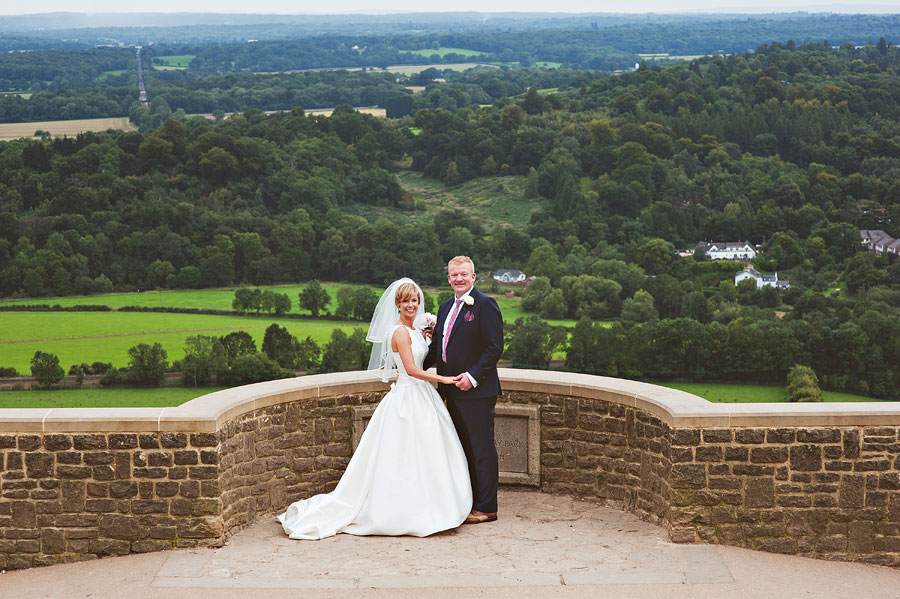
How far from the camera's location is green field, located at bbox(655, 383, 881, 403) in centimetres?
4944

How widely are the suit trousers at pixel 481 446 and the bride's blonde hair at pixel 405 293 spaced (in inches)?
25.2

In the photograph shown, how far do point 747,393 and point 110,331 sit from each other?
32.1 m

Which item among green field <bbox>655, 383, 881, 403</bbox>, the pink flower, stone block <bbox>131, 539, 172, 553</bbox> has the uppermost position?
the pink flower

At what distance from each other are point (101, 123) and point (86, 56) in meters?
19.9

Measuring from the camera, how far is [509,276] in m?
70.2

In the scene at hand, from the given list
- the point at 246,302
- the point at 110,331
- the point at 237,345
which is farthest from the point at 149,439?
the point at 246,302

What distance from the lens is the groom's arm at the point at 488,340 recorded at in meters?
6.06

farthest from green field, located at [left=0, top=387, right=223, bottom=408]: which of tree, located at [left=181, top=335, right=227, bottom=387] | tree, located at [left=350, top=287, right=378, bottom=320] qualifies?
tree, located at [left=350, top=287, right=378, bottom=320]

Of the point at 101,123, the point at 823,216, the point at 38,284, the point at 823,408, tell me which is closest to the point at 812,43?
the point at 823,216

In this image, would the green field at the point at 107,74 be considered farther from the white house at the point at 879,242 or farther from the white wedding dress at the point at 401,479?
the white wedding dress at the point at 401,479

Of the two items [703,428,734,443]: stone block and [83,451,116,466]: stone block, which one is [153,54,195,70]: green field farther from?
[703,428,734,443]: stone block

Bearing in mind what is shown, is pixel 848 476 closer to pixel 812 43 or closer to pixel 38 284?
pixel 38 284

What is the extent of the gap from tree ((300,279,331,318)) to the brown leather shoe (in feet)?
188

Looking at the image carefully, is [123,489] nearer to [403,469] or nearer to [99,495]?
[99,495]
